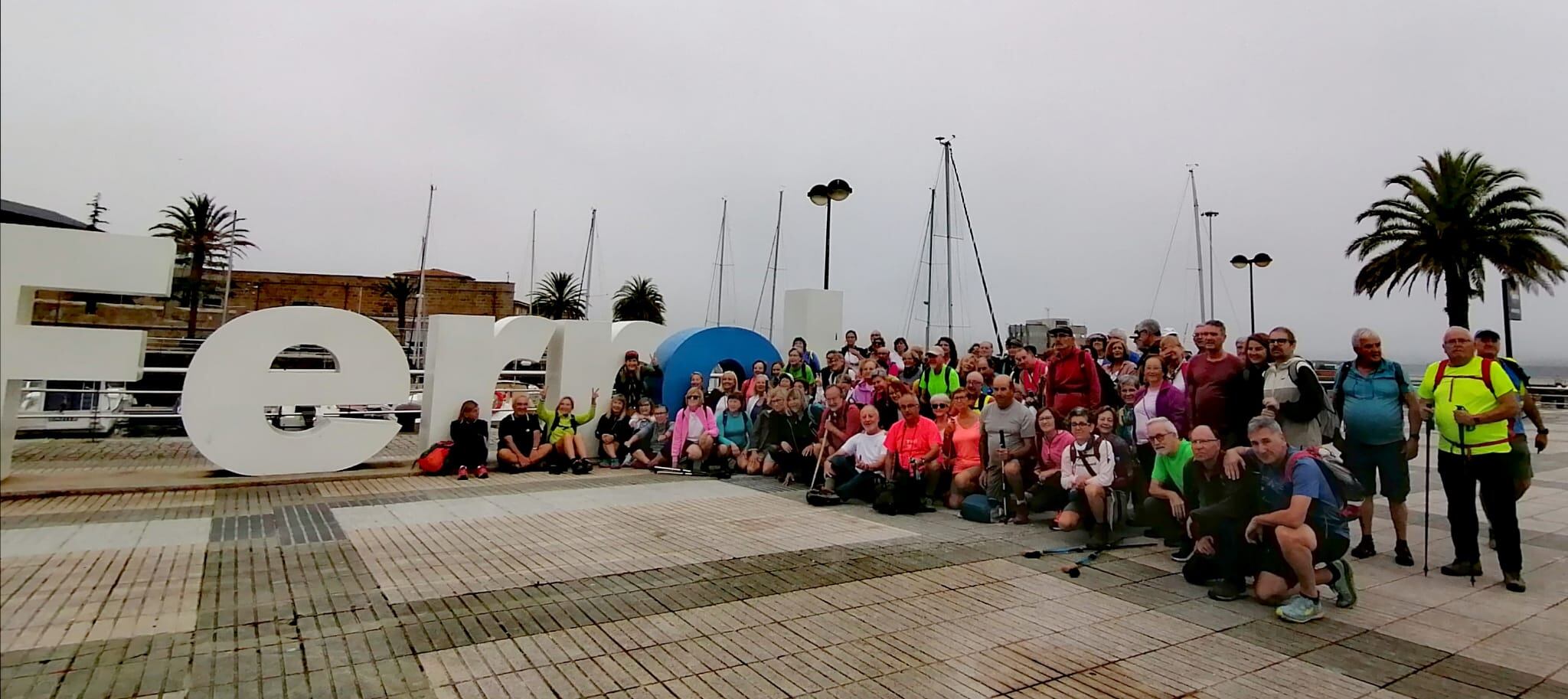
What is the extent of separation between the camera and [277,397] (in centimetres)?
898

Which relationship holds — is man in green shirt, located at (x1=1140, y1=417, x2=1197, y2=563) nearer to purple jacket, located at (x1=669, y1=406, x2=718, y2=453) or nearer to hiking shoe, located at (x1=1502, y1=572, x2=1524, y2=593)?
hiking shoe, located at (x1=1502, y1=572, x2=1524, y2=593)

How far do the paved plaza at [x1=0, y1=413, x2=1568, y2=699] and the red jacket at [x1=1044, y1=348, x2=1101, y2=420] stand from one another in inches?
56.0

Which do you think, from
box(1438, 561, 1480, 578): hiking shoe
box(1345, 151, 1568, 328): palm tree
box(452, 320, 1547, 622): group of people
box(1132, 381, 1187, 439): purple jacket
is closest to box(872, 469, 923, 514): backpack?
box(452, 320, 1547, 622): group of people

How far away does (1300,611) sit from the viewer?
15.9ft

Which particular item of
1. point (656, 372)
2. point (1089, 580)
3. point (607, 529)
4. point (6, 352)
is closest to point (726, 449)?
point (656, 372)

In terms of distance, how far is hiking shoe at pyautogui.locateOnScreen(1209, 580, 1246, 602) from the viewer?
17.4 ft

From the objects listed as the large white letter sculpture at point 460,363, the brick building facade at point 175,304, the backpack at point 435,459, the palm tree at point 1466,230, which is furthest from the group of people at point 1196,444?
the palm tree at point 1466,230

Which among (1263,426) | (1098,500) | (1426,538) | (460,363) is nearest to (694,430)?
(460,363)

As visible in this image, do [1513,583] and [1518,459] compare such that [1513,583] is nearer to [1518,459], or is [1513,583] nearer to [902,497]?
[1518,459]

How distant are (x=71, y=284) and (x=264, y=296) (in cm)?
160

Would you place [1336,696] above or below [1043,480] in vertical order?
below

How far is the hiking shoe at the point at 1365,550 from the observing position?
6609 millimetres

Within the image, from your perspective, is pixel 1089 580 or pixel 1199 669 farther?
pixel 1089 580

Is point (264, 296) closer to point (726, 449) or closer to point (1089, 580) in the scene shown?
point (1089, 580)
